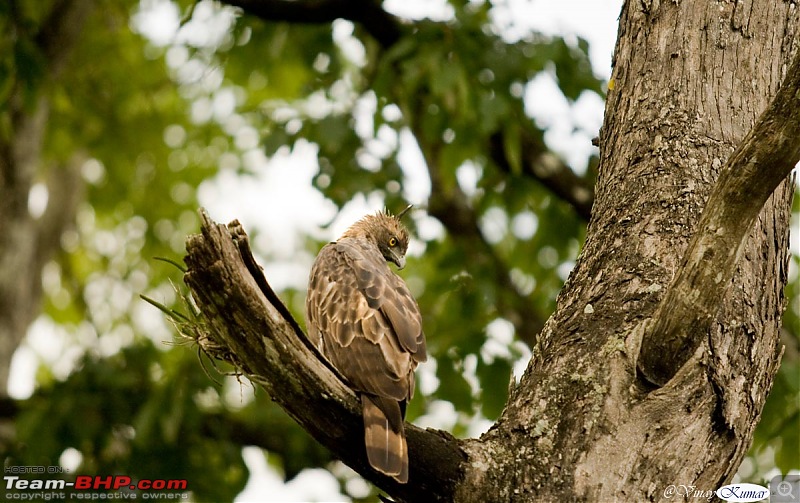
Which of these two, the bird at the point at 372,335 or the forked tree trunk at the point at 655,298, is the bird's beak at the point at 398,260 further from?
the forked tree trunk at the point at 655,298

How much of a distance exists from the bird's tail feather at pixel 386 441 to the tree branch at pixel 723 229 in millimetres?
841

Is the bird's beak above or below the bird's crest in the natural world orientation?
below

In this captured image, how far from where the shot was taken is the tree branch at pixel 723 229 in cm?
272

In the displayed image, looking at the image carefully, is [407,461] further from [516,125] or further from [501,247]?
[501,247]

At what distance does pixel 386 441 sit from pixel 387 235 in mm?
3217

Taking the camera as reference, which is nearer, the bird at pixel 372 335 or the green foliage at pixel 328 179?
the bird at pixel 372 335

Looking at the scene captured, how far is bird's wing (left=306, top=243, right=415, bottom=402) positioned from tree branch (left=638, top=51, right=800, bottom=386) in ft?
3.36

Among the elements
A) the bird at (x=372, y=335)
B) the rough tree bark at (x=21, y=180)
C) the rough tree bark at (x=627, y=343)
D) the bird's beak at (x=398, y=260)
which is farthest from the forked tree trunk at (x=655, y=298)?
the rough tree bark at (x=21, y=180)

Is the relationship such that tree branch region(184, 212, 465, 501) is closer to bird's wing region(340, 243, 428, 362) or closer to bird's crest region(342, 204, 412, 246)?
bird's wing region(340, 243, 428, 362)

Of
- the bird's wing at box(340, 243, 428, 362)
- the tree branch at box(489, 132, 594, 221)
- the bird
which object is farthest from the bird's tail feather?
the tree branch at box(489, 132, 594, 221)

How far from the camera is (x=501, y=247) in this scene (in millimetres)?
9414

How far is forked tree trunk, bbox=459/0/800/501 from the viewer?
2.95m

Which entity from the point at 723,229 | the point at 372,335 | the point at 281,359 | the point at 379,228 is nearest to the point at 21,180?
the point at 379,228

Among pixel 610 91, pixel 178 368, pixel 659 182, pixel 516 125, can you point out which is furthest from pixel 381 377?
pixel 178 368
